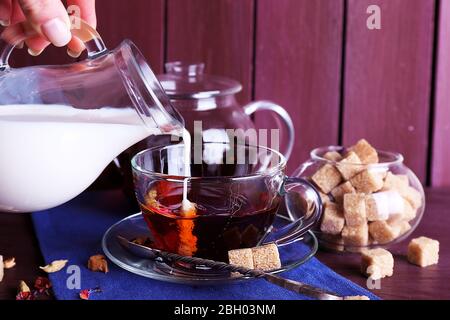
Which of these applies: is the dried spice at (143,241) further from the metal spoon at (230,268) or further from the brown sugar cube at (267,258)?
the brown sugar cube at (267,258)

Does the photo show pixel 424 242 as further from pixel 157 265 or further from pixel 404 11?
pixel 404 11

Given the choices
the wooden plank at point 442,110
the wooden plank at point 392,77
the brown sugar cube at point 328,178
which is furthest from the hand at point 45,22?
the wooden plank at point 442,110

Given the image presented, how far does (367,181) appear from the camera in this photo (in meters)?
0.94

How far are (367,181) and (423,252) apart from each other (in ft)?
0.38

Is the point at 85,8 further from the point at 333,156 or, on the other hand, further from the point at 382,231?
the point at 382,231

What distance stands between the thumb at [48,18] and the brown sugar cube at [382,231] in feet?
1.50

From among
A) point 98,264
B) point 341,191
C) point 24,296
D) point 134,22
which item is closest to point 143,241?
point 98,264

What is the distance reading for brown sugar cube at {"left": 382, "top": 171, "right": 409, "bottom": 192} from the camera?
96 cm

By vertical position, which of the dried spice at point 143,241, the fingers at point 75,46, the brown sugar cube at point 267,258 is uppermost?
the fingers at point 75,46

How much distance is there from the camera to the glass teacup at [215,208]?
0.82m

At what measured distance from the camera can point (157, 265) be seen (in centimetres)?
85

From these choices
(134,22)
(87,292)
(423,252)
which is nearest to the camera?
(87,292)

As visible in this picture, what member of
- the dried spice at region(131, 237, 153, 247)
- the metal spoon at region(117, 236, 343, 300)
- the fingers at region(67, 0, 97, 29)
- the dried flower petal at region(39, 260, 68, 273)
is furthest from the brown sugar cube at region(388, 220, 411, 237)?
the fingers at region(67, 0, 97, 29)
